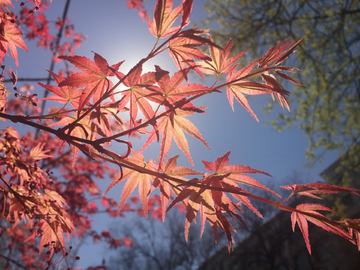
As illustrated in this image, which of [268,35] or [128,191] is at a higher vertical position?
[268,35]

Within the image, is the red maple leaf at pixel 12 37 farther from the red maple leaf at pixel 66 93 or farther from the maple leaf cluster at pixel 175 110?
the red maple leaf at pixel 66 93

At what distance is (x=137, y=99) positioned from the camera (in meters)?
0.87

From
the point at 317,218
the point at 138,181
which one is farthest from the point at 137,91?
the point at 317,218

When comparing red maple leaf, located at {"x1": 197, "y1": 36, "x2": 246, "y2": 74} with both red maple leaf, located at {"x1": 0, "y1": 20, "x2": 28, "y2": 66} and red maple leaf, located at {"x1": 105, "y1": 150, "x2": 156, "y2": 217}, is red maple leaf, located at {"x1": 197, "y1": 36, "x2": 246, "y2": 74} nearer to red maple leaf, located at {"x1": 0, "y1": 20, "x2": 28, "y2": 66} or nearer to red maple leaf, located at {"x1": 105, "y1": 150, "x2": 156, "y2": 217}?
red maple leaf, located at {"x1": 105, "y1": 150, "x2": 156, "y2": 217}

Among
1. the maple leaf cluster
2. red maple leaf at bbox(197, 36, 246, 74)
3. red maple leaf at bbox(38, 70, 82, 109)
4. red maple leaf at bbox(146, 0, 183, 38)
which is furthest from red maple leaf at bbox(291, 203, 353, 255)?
red maple leaf at bbox(38, 70, 82, 109)

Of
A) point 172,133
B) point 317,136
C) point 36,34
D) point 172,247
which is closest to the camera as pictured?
point 172,133

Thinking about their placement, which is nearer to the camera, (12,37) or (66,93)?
(66,93)

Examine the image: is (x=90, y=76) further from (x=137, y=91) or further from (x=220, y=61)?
(x=220, y=61)

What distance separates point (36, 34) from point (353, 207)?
1485cm

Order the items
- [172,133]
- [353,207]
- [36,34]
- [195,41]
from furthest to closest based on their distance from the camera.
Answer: [353,207]
[36,34]
[172,133]
[195,41]

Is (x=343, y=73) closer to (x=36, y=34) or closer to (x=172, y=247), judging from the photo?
(x=36, y=34)

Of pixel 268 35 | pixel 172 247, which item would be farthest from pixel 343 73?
pixel 172 247

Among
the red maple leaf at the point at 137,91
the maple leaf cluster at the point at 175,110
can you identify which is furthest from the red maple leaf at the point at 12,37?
the red maple leaf at the point at 137,91

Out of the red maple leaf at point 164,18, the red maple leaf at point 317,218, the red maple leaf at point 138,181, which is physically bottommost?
the red maple leaf at point 317,218
